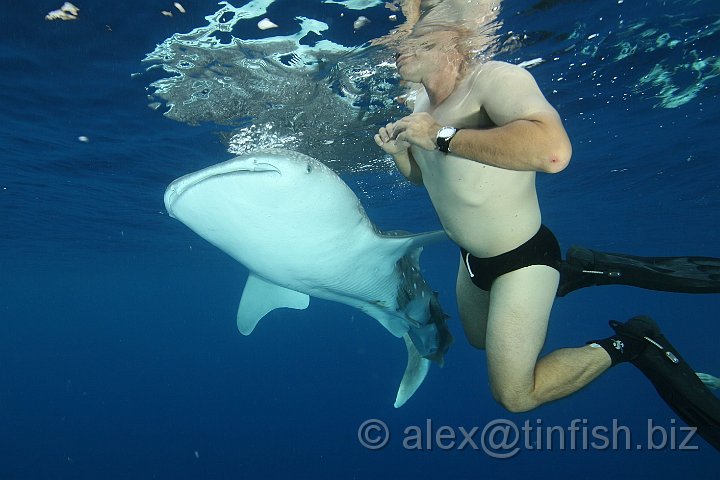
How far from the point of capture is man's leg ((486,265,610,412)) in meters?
3.55

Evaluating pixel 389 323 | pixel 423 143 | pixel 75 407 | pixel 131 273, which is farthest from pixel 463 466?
pixel 75 407

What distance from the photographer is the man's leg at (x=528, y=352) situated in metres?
3.55

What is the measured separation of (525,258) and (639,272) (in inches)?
56.4

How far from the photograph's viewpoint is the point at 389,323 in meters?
7.29

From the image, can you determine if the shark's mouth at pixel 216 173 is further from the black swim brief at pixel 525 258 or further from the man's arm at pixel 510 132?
the black swim brief at pixel 525 258

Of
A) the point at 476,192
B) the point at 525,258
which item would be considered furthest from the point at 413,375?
the point at 476,192

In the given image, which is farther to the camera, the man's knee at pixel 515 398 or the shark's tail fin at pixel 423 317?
the shark's tail fin at pixel 423 317

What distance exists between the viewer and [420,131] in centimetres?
275

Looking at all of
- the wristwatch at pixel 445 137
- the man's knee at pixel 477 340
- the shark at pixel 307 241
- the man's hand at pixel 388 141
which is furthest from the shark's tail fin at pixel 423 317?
the wristwatch at pixel 445 137

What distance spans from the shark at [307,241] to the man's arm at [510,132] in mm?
1149

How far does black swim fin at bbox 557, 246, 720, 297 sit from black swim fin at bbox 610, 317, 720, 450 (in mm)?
424

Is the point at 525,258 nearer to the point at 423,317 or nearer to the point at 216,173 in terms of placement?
the point at 216,173

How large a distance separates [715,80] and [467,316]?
28.6 ft

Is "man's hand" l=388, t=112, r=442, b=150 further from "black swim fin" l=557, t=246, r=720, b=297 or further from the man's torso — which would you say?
"black swim fin" l=557, t=246, r=720, b=297
